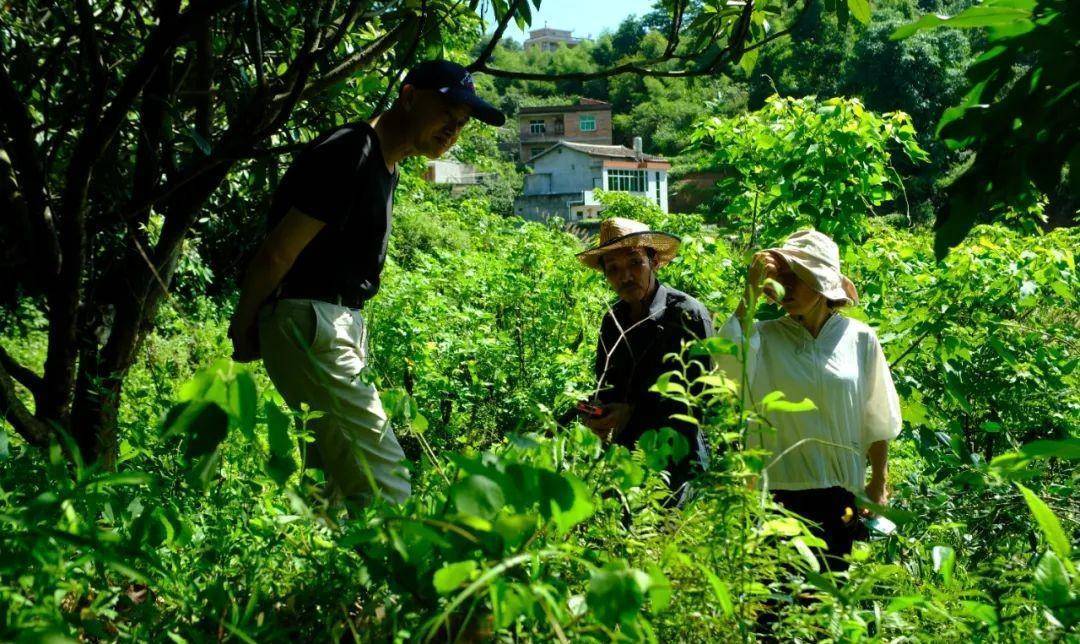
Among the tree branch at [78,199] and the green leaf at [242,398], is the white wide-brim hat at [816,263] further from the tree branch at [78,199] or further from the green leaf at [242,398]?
the green leaf at [242,398]

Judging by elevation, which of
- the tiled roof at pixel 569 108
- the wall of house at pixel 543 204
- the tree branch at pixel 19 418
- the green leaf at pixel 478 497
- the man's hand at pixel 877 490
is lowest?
the wall of house at pixel 543 204

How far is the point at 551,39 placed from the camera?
155250mm

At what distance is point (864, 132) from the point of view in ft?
16.1

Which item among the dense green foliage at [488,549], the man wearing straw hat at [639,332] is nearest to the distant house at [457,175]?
the man wearing straw hat at [639,332]

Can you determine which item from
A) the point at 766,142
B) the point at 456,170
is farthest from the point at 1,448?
the point at 456,170

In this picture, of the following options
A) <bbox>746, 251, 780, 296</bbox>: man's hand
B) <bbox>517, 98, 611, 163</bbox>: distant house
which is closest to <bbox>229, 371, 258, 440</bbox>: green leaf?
<bbox>746, 251, 780, 296</bbox>: man's hand

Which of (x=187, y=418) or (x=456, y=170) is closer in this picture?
(x=187, y=418)

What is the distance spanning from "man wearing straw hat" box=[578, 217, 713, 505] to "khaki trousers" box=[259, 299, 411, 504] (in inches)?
33.2

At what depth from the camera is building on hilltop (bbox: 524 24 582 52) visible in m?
151

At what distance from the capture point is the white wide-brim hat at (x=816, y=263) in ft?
9.89

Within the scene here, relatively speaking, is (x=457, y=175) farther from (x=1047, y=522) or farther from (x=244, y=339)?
(x=1047, y=522)

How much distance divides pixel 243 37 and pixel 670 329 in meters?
1.96

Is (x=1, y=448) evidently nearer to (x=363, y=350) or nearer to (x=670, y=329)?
(x=363, y=350)

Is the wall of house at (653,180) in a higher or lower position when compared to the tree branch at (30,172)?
lower
